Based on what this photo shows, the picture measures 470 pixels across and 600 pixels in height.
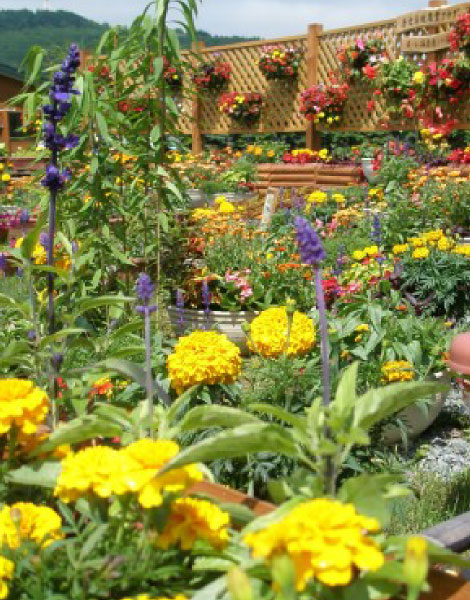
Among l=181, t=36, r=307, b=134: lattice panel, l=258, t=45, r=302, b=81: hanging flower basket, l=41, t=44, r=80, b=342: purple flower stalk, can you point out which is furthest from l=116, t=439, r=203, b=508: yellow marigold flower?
l=258, t=45, r=302, b=81: hanging flower basket

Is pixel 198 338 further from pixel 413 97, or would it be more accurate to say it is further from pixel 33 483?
pixel 413 97

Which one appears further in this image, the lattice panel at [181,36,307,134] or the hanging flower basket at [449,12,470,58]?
the lattice panel at [181,36,307,134]

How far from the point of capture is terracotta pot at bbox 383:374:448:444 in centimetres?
328

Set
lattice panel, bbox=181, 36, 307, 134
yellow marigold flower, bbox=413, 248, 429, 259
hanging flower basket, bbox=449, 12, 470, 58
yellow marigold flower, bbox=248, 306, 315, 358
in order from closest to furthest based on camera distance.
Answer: yellow marigold flower, bbox=248, 306, 315, 358 < yellow marigold flower, bbox=413, 248, 429, 259 < hanging flower basket, bbox=449, 12, 470, 58 < lattice panel, bbox=181, 36, 307, 134

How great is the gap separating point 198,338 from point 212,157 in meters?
9.38

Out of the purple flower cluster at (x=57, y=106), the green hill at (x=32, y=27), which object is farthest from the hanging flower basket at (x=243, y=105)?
the green hill at (x=32, y=27)

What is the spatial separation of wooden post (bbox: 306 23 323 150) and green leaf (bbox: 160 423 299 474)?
11.3m

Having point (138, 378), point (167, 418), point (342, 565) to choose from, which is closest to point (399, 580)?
point (342, 565)

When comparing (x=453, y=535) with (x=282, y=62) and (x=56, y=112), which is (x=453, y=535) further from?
(x=282, y=62)

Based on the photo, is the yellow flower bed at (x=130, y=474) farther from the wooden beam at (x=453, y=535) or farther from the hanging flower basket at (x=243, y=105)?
the hanging flower basket at (x=243, y=105)

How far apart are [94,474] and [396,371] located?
2288mm

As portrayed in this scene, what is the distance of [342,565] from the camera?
2.61ft

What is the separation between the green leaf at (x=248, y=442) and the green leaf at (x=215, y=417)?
0.24 ft

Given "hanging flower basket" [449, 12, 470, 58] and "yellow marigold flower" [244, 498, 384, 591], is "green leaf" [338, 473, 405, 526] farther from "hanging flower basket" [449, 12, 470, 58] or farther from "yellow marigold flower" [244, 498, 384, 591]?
"hanging flower basket" [449, 12, 470, 58]
